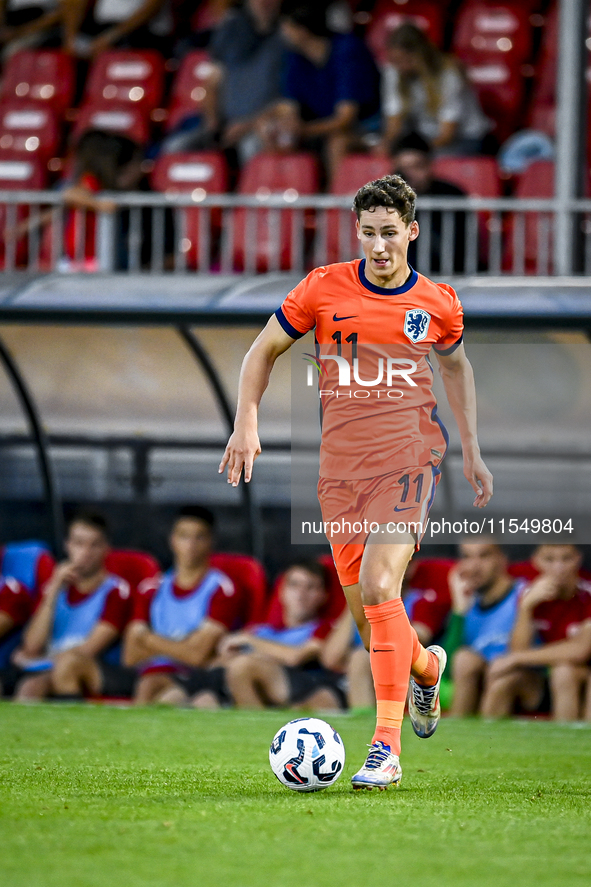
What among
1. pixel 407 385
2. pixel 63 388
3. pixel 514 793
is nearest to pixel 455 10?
pixel 63 388

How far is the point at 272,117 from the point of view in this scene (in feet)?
33.7

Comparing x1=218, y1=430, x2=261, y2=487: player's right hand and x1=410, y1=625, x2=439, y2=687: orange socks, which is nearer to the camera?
x1=218, y1=430, x2=261, y2=487: player's right hand

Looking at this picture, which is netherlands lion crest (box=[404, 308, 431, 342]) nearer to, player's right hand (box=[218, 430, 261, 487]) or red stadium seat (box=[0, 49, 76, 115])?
player's right hand (box=[218, 430, 261, 487])

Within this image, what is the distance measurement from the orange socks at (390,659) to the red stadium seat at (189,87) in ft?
25.1

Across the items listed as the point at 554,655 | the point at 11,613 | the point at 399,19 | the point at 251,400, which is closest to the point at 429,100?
the point at 399,19

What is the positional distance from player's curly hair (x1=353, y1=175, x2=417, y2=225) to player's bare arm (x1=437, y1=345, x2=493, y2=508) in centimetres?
62

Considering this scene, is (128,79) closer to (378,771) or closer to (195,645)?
(195,645)

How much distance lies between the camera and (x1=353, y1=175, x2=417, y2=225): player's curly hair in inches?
176

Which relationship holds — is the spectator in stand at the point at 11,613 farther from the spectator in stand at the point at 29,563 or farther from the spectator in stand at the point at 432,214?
the spectator in stand at the point at 432,214

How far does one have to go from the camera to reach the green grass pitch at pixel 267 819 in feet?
9.96

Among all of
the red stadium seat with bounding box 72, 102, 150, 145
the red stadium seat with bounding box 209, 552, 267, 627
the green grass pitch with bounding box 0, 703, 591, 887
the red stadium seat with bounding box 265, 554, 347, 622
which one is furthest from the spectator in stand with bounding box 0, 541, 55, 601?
the red stadium seat with bounding box 72, 102, 150, 145

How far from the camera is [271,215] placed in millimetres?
9242

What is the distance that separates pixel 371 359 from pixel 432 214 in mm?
4829

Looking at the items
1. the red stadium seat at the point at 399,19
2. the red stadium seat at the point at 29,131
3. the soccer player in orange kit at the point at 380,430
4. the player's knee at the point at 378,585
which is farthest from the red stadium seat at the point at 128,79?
the player's knee at the point at 378,585
